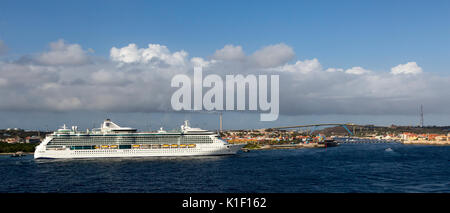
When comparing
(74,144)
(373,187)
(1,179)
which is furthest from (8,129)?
(373,187)

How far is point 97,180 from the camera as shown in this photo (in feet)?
111

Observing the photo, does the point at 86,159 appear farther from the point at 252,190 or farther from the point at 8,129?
the point at 8,129

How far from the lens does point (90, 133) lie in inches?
2554

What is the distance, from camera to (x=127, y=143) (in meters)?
64.3

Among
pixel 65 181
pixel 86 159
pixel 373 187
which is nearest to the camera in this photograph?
pixel 373 187

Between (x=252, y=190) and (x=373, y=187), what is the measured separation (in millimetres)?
10082

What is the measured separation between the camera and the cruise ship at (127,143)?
2480 inches

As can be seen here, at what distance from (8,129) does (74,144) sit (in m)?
163

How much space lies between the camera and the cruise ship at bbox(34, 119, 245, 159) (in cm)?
6300

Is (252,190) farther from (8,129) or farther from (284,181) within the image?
(8,129)
